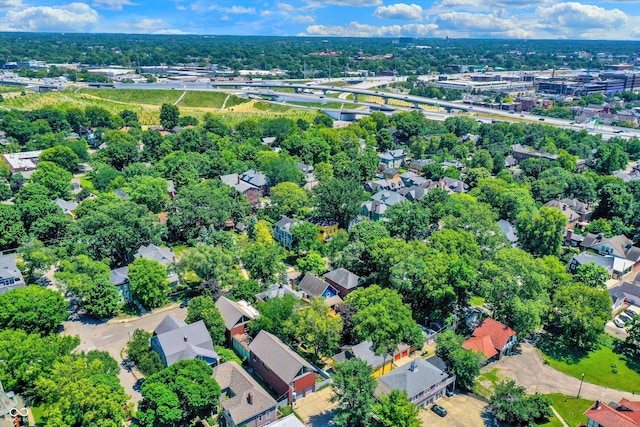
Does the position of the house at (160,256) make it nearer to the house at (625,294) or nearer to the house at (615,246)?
the house at (625,294)

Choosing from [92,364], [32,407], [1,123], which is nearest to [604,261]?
[92,364]

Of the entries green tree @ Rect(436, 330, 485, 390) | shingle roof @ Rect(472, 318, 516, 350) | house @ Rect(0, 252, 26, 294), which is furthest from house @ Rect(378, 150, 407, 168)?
house @ Rect(0, 252, 26, 294)

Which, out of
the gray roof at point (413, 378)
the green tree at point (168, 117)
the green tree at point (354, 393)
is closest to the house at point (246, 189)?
the gray roof at point (413, 378)

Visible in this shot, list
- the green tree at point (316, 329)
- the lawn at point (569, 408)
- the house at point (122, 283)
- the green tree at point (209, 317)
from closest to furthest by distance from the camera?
the lawn at point (569, 408), the green tree at point (316, 329), the green tree at point (209, 317), the house at point (122, 283)

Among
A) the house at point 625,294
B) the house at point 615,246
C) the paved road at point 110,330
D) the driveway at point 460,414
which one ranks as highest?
the house at point 615,246

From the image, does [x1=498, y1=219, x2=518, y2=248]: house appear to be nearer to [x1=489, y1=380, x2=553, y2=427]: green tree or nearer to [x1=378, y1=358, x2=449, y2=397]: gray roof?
[x1=489, y1=380, x2=553, y2=427]: green tree

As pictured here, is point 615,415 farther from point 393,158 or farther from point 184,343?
point 393,158
